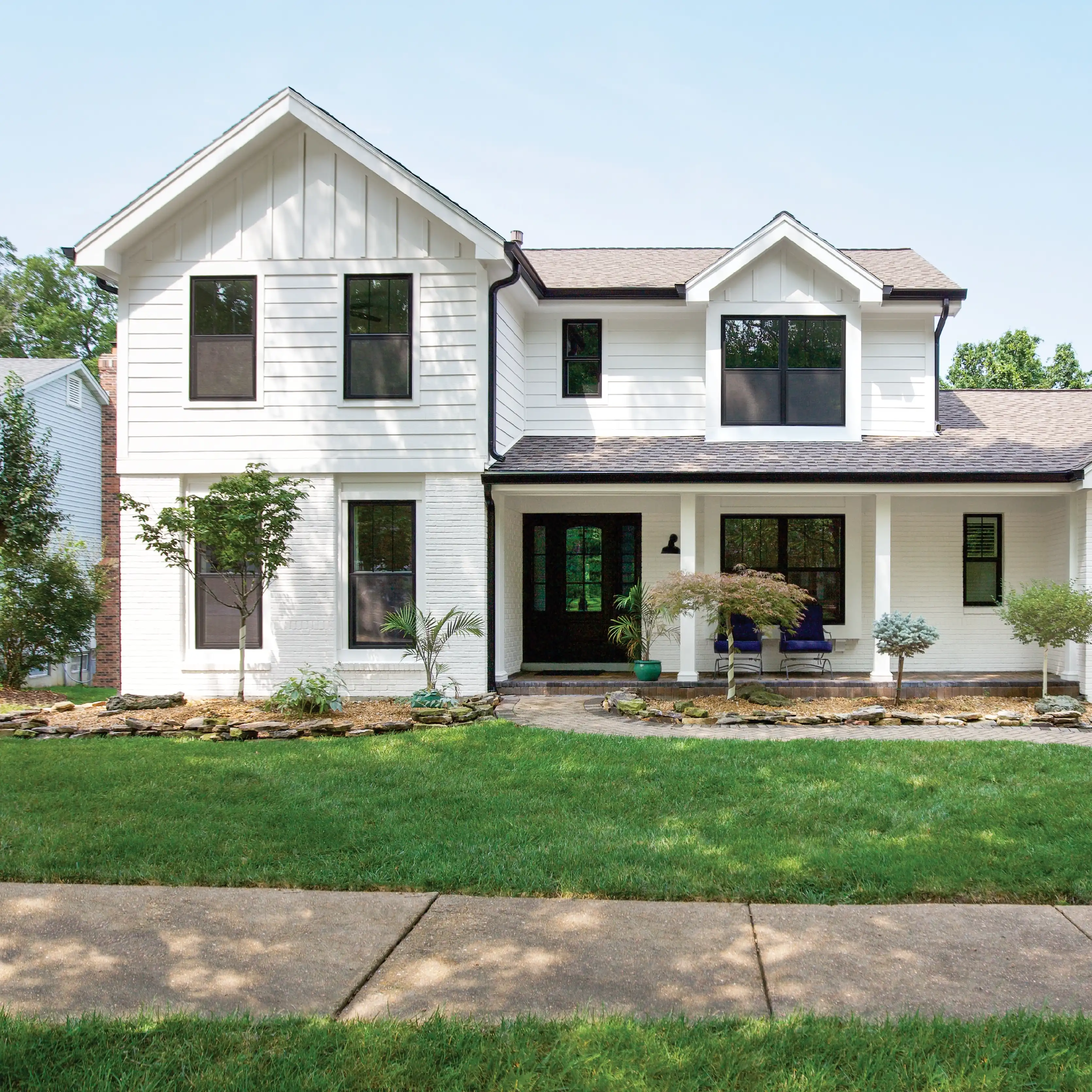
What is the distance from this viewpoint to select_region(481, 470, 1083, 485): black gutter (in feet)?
39.9

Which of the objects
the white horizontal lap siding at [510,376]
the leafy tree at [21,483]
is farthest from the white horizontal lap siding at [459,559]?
the leafy tree at [21,483]

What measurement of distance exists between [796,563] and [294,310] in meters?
7.66

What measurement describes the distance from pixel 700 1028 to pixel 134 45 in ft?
41.8

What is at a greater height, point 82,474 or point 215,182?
point 215,182

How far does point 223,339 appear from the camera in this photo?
12.4 m

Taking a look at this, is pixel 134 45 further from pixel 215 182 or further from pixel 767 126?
pixel 767 126

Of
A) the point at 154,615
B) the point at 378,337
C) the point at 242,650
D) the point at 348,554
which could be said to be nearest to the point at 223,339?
the point at 378,337

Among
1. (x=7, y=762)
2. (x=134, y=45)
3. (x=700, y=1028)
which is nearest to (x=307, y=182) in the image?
(x=134, y=45)

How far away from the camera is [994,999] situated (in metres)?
3.81

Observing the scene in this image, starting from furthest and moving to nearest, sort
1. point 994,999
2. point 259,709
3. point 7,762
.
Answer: point 259,709 → point 7,762 → point 994,999

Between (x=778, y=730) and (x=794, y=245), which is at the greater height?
(x=794, y=245)

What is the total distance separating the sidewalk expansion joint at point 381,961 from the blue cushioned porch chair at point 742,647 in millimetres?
8651

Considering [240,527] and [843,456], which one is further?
[843,456]

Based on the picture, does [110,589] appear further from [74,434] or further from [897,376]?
[897,376]
